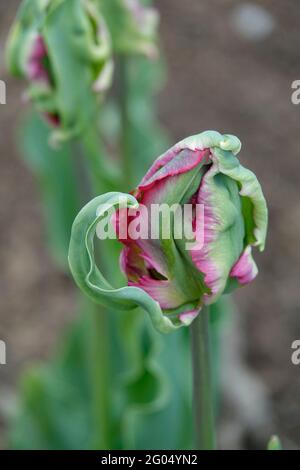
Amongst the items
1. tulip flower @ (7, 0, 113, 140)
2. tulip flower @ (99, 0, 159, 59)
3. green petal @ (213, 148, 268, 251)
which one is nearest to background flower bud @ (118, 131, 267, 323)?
green petal @ (213, 148, 268, 251)

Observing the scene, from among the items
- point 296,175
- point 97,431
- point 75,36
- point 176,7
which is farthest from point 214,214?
point 176,7

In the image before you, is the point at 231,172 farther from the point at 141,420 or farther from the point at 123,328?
the point at 123,328

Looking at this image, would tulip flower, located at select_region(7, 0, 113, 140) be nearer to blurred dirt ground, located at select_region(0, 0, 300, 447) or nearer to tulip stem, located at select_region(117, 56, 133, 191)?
tulip stem, located at select_region(117, 56, 133, 191)

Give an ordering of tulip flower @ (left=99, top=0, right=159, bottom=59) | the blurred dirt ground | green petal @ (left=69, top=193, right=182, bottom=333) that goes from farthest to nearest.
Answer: the blurred dirt ground → tulip flower @ (left=99, top=0, right=159, bottom=59) → green petal @ (left=69, top=193, right=182, bottom=333)

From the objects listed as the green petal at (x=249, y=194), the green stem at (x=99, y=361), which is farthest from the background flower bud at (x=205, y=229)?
the green stem at (x=99, y=361)

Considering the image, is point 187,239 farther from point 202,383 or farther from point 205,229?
point 202,383

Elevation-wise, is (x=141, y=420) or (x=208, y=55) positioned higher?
(x=208, y=55)
